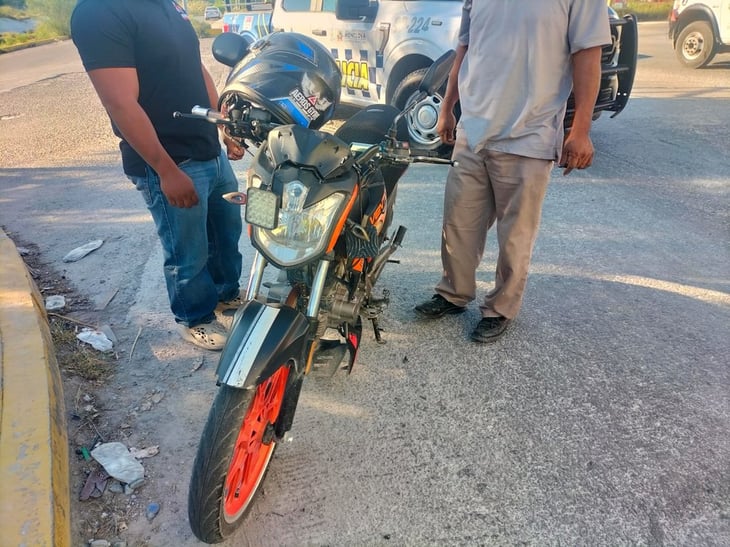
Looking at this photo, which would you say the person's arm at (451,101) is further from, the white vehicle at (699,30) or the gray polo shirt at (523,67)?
the white vehicle at (699,30)

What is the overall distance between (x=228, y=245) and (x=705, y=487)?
253cm

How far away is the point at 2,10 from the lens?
35938mm

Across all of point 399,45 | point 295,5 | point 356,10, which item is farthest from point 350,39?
point 295,5

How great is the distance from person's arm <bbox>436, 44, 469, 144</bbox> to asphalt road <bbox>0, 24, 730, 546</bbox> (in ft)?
3.14

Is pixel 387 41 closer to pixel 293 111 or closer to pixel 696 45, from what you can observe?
pixel 293 111

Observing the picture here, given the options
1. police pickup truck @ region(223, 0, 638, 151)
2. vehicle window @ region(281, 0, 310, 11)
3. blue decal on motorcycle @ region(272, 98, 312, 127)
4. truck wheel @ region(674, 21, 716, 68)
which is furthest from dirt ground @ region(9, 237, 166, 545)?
truck wheel @ region(674, 21, 716, 68)

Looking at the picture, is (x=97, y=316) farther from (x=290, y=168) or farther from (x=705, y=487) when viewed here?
(x=705, y=487)

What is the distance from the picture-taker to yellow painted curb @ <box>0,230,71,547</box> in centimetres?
169

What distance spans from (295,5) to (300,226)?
238 inches

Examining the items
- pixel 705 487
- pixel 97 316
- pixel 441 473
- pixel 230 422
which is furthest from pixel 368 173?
pixel 97 316

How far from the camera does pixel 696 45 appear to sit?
9281mm

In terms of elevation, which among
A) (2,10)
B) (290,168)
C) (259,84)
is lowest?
(2,10)

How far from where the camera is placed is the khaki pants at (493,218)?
258cm

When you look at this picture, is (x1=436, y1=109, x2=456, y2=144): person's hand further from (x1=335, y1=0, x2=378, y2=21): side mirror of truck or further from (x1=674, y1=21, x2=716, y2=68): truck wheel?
(x1=674, y1=21, x2=716, y2=68): truck wheel
